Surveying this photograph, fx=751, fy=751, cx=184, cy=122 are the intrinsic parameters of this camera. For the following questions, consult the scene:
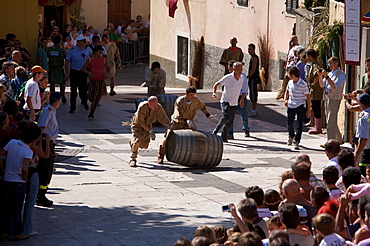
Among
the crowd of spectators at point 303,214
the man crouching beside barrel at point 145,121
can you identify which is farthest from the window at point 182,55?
the crowd of spectators at point 303,214

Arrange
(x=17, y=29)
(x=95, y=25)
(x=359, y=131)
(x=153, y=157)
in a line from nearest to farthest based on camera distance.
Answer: (x=359, y=131), (x=153, y=157), (x=17, y=29), (x=95, y=25)

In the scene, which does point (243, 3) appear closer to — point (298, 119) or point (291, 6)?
point (291, 6)

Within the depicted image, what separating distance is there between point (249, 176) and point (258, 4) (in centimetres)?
1231

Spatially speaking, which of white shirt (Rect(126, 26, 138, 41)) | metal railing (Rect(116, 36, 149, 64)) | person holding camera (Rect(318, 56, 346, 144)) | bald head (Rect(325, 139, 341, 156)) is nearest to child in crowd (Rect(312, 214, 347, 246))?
bald head (Rect(325, 139, 341, 156))

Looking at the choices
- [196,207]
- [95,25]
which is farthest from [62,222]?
[95,25]

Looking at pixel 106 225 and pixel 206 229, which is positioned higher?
pixel 206 229

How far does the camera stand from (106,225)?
380 inches

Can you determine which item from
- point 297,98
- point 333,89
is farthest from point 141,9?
point 333,89

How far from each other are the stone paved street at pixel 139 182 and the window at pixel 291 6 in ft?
14.1

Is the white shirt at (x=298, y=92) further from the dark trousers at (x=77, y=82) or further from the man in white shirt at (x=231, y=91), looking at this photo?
the dark trousers at (x=77, y=82)

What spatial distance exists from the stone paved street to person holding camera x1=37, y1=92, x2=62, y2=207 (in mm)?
269

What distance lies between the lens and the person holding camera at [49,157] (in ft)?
34.2

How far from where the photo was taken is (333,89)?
47.5 feet

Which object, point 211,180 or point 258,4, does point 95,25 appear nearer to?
point 258,4
